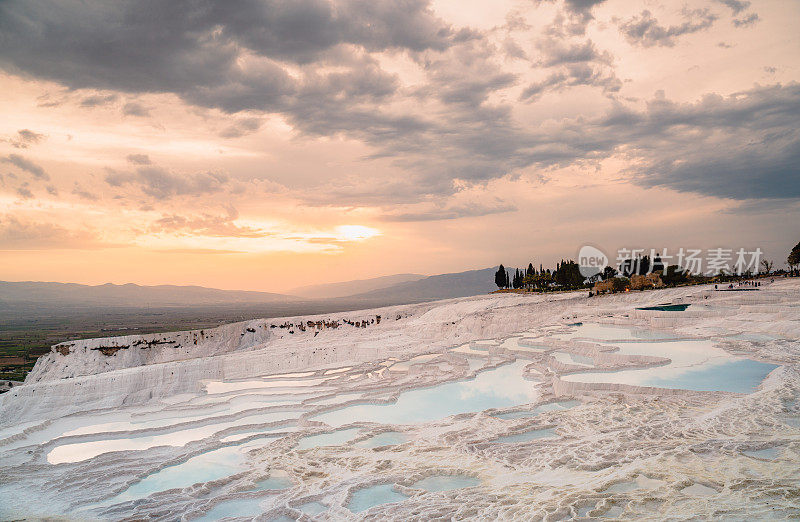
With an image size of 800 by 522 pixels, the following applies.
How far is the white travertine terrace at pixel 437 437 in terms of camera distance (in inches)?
306

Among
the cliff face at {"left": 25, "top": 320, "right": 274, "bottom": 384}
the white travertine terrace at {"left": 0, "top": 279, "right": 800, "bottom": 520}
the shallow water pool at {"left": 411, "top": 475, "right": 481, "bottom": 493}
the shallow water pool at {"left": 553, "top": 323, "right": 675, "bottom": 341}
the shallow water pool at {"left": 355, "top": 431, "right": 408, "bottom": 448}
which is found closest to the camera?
the white travertine terrace at {"left": 0, "top": 279, "right": 800, "bottom": 520}

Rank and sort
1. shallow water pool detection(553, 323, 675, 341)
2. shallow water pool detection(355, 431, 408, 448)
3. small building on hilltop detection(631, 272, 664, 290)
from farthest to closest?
1. small building on hilltop detection(631, 272, 664, 290)
2. shallow water pool detection(553, 323, 675, 341)
3. shallow water pool detection(355, 431, 408, 448)

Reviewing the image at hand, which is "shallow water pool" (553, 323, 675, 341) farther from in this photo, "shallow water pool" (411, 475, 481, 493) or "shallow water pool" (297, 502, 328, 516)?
"shallow water pool" (297, 502, 328, 516)

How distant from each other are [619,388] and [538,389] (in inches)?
110

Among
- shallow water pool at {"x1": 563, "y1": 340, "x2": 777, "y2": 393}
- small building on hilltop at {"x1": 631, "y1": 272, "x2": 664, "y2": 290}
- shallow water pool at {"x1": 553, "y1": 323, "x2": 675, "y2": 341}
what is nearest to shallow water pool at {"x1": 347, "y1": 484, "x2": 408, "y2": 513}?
shallow water pool at {"x1": 563, "y1": 340, "x2": 777, "y2": 393}

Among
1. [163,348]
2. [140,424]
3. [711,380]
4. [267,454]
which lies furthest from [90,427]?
[163,348]

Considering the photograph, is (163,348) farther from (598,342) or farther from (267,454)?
(598,342)

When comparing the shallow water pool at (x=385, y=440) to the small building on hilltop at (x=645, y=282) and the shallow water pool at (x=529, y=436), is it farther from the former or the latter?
the small building on hilltop at (x=645, y=282)

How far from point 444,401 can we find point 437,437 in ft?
14.8

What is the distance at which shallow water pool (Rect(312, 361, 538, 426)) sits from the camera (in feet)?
47.5

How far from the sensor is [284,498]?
8734mm

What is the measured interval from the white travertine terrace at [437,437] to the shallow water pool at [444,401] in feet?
0.51

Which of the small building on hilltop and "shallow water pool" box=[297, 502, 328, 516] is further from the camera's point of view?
the small building on hilltop

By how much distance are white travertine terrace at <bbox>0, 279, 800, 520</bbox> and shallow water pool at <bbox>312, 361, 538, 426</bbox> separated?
0.16 meters
